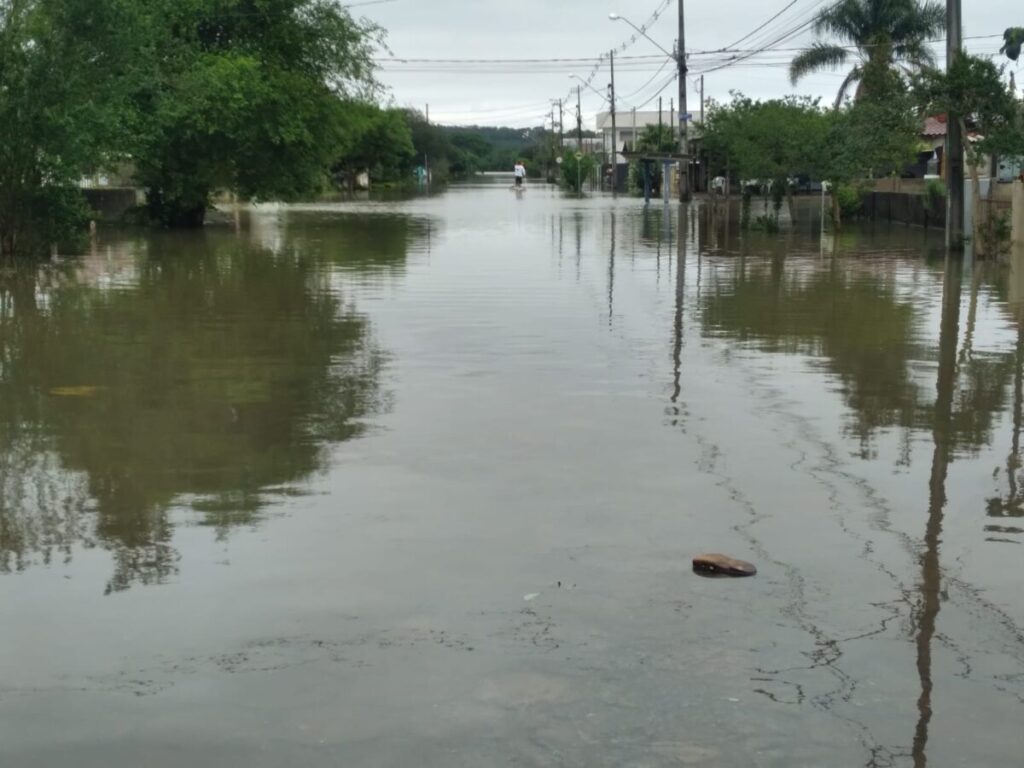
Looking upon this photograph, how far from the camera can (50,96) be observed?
2523 centimetres

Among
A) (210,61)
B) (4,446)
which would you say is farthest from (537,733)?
(210,61)

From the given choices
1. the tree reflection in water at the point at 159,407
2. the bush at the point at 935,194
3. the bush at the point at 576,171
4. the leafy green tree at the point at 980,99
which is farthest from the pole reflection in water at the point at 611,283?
the bush at the point at 576,171

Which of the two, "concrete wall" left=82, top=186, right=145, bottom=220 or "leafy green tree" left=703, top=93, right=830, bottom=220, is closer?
"leafy green tree" left=703, top=93, right=830, bottom=220

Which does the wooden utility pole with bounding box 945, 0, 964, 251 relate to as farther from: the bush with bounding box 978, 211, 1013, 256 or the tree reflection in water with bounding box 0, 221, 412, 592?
the tree reflection in water with bounding box 0, 221, 412, 592

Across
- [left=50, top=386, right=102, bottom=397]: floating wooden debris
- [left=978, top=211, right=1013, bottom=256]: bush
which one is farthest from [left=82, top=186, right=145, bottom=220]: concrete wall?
[left=50, top=386, right=102, bottom=397]: floating wooden debris

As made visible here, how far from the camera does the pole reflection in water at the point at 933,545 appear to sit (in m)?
5.07

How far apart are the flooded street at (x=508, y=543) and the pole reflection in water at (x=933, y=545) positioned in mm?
25

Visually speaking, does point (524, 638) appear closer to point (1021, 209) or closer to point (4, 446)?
point (4, 446)

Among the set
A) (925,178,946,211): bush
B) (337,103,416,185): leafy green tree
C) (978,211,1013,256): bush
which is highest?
(337,103,416,185): leafy green tree

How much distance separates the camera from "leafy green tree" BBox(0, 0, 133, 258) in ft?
82.7

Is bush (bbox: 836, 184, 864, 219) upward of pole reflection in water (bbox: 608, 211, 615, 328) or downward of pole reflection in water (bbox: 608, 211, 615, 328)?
upward

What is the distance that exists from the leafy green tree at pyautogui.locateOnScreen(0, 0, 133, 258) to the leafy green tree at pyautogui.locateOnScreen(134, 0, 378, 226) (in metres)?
6.08

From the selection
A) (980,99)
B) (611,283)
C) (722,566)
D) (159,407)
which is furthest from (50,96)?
(722,566)

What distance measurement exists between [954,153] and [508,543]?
23489 mm
